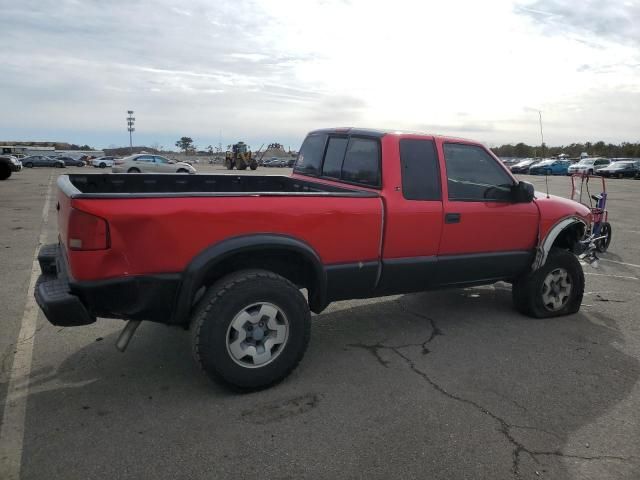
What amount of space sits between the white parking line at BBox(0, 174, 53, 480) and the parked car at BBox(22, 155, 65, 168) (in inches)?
1984

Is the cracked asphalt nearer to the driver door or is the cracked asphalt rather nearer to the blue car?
the driver door

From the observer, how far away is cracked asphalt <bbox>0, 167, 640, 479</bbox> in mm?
2668

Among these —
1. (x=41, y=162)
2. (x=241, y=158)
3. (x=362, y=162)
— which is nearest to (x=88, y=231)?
(x=362, y=162)

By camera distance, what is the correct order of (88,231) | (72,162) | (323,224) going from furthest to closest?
(72,162) < (323,224) < (88,231)

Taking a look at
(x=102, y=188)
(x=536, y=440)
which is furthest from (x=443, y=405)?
(x=102, y=188)

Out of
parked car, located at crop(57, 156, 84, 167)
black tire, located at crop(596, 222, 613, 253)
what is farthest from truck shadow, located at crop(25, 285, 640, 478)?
parked car, located at crop(57, 156, 84, 167)

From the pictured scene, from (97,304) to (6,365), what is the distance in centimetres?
131

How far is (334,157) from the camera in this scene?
474cm

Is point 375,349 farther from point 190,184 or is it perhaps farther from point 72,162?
point 72,162

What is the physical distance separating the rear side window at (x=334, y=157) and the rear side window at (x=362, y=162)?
0.26 ft

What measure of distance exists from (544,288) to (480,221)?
1.20m

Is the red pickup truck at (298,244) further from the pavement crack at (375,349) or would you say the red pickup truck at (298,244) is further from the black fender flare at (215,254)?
the pavement crack at (375,349)

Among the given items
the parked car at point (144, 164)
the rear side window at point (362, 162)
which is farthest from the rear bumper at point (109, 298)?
the parked car at point (144, 164)

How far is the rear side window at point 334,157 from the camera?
183 inches
